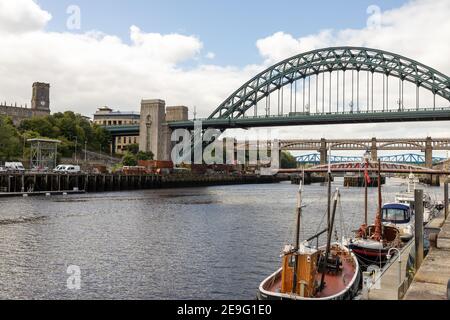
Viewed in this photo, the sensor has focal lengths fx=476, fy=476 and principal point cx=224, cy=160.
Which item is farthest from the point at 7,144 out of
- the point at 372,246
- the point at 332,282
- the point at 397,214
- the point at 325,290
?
the point at 325,290

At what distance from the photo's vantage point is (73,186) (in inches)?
3344

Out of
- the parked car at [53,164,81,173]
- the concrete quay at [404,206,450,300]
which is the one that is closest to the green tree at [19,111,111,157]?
the parked car at [53,164,81,173]

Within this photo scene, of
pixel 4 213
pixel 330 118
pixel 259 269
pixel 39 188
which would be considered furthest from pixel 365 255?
pixel 330 118

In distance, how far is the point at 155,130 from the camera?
134 meters

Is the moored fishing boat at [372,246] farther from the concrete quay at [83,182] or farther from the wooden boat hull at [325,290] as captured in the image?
the concrete quay at [83,182]

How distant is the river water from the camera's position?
21.4 metres

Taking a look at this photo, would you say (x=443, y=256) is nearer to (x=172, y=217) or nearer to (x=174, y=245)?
(x=174, y=245)

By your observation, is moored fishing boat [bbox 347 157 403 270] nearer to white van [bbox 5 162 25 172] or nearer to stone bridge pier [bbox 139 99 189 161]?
white van [bbox 5 162 25 172]

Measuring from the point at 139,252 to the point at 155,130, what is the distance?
106329 mm

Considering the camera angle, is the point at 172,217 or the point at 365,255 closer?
the point at 365,255

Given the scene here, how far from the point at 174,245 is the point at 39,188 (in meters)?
52.4

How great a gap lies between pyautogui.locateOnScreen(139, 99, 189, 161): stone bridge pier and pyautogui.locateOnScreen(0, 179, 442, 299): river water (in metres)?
82.2
